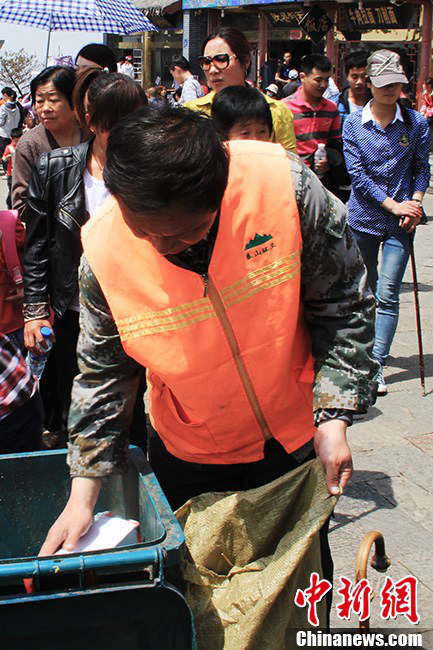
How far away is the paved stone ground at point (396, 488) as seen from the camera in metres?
3.14

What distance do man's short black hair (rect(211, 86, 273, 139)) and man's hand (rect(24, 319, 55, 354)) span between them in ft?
3.66

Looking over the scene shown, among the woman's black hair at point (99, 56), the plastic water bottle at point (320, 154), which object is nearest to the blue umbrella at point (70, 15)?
the woman's black hair at point (99, 56)

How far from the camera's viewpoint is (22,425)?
2.65 meters

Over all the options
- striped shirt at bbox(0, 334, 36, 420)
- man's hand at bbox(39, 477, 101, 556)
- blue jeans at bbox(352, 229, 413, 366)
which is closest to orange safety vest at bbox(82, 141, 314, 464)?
man's hand at bbox(39, 477, 101, 556)

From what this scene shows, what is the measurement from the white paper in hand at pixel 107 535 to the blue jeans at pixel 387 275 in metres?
3.32

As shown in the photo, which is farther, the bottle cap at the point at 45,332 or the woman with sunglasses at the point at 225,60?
the woman with sunglasses at the point at 225,60

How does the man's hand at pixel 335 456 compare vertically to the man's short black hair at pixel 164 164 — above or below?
below

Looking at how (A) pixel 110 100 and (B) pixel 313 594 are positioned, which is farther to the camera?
(A) pixel 110 100

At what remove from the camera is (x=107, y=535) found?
1.83m

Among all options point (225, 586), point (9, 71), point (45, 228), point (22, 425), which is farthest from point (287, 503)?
point (9, 71)

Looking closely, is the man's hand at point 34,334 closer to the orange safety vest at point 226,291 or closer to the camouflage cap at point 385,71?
the orange safety vest at point 226,291

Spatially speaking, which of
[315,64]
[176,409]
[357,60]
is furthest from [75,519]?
[357,60]

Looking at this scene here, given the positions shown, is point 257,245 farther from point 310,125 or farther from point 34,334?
point 310,125

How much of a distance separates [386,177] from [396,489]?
1.99 m
